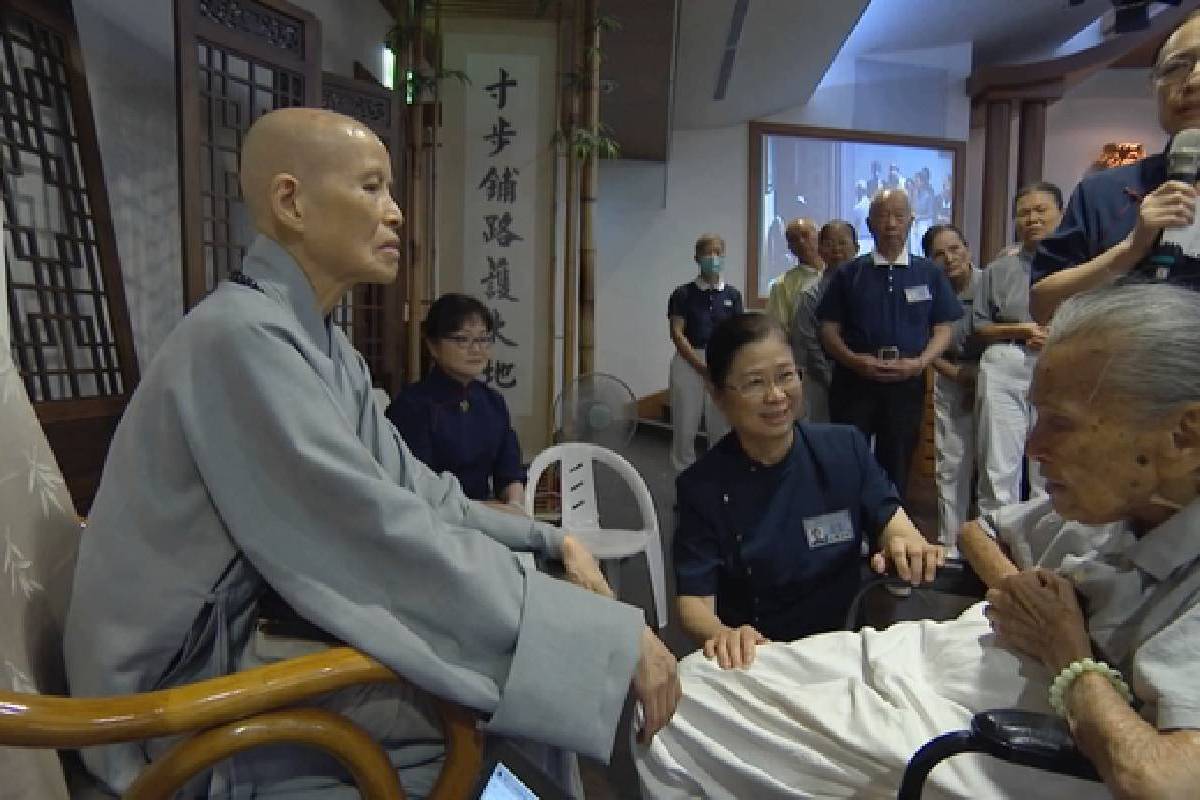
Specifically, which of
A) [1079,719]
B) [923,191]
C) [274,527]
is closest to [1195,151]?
[1079,719]

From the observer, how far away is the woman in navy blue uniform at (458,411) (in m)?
2.57

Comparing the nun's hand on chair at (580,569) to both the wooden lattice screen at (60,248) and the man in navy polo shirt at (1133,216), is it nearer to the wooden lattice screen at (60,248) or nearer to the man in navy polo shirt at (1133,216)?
the man in navy polo shirt at (1133,216)

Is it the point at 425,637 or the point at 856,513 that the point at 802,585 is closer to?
the point at 856,513

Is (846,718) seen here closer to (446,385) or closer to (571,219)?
(446,385)

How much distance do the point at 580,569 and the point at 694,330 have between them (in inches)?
154

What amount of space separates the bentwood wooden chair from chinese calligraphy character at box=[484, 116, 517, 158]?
9.59ft

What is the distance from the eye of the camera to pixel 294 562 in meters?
0.93

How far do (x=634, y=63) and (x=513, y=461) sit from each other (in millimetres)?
3676

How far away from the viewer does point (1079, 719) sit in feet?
2.61

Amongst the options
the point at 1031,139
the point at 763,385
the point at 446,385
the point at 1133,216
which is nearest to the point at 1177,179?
the point at 1133,216

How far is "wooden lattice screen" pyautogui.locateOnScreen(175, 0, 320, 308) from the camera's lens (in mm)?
2270

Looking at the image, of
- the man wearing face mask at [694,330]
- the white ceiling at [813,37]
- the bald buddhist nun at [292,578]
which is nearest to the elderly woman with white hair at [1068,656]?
the bald buddhist nun at [292,578]

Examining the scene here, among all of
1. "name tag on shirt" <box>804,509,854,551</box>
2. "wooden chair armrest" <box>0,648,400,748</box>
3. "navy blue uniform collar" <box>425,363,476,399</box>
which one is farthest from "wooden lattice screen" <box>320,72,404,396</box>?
"wooden chair armrest" <box>0,648,400,748</box>

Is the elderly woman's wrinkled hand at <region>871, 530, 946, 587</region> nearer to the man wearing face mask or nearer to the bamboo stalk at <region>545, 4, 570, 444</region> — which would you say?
the bamboo stalk at <region>545, 4, 570, 444</region>
